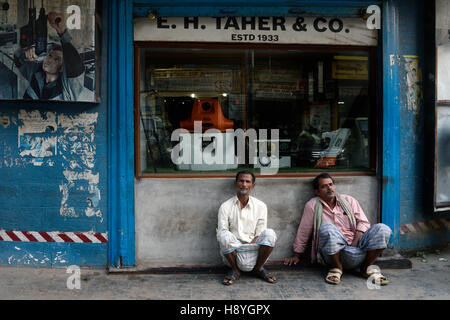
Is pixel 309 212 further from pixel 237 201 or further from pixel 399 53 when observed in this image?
pixel 399 53

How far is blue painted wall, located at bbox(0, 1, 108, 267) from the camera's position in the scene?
4504mm

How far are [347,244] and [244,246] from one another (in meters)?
1.11

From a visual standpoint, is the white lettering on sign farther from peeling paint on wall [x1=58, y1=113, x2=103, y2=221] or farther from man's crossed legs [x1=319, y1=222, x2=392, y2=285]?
man's crossed legs [x1=319, y1=222, x2=392, y2=285]

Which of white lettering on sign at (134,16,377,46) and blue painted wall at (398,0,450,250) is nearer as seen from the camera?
white lettering on sign at (134,16,377,46)

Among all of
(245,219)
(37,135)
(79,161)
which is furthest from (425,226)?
(37,135)

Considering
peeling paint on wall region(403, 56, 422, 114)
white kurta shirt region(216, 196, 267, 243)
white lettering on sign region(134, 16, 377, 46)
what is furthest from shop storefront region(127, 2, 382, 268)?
peeling paint on wall region(403, 56, 422, 114)

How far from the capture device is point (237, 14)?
4.53 meters

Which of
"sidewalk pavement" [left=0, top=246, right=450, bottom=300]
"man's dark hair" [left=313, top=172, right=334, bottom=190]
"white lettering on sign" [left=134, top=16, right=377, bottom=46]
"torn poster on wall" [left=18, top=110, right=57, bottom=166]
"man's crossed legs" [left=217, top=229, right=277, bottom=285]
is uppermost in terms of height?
"white lettering on sign" [left=134, top=16, right=377, bottom=46]

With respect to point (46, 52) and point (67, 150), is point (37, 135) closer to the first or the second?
point (67, 150)

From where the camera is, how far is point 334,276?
418 cm

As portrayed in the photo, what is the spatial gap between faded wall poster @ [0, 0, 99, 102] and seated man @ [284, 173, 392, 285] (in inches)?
107

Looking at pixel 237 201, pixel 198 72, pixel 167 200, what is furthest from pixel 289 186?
pixel 198 72

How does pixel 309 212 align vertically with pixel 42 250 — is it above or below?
above
